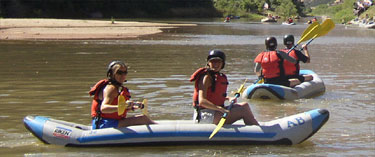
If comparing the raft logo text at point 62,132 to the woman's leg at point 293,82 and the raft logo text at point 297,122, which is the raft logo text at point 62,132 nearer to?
the raft logo text at point 297,122

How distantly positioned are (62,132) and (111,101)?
820 millimetres

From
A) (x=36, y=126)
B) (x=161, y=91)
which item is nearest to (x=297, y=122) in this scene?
(x=36, y=126)

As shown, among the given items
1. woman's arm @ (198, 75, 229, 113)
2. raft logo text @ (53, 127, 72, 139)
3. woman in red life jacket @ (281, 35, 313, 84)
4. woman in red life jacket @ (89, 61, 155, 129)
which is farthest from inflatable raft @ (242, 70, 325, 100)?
raft logo text @ (53, 127, 72, 139)

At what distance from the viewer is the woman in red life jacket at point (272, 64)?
11008mm

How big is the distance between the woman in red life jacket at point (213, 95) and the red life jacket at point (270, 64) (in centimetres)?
388

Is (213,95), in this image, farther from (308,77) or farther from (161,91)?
(308,77)

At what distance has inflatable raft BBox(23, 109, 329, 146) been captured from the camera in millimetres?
7059

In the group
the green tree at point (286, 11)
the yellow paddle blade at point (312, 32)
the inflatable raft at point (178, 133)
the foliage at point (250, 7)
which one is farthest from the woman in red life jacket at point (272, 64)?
the green tree at point (286, 11)

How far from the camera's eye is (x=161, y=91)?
12.2 m

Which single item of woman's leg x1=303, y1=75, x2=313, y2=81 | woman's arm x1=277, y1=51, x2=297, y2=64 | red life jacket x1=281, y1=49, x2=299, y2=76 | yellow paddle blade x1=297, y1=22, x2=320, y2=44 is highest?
yellow paddle blade x1=297, y1=22, x2=320, y2=44

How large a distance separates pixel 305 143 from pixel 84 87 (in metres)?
6.19

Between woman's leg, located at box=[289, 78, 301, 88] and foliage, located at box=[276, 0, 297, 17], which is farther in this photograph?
foliage, located at box=[276, 0, 297, 17]

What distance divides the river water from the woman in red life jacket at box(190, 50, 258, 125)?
1.22 ft

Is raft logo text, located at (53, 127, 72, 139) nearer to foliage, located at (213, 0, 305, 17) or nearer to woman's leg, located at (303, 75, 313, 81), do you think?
woman's leg, located at (303, 75, 313, 81)
